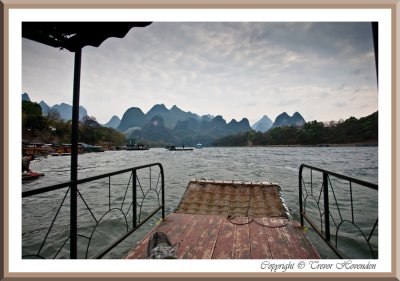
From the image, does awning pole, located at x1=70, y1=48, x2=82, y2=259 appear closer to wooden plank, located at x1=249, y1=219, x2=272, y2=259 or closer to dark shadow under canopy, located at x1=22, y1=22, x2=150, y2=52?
dark shadow under canopy, located at x1=22, y1=22, x2=150, y2=52

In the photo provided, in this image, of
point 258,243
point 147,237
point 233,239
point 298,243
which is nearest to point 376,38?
point 298,243

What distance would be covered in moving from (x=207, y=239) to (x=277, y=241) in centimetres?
108

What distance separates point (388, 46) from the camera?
1987 mm

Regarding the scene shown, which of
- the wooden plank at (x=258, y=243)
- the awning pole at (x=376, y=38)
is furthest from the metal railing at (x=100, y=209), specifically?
the awning pole at (x=376, y=38)

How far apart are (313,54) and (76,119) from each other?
15.1 feet

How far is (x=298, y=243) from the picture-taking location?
3195 mm

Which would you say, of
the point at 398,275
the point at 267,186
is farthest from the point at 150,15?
the point at 267,186

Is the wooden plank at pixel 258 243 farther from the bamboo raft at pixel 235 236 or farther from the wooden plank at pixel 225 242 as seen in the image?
the wooden plank at pixel 225 242

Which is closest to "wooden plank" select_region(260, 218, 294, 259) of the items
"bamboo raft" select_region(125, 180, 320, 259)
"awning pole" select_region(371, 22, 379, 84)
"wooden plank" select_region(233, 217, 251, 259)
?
"bamboo raft" select_region(125, 180, 320, 259)

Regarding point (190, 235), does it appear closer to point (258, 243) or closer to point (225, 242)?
point (225, 242)

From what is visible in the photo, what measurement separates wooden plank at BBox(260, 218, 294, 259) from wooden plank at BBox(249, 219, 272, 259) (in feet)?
0.20

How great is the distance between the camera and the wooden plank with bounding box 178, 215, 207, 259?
9.70ft

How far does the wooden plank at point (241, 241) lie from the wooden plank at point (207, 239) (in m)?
0.32
